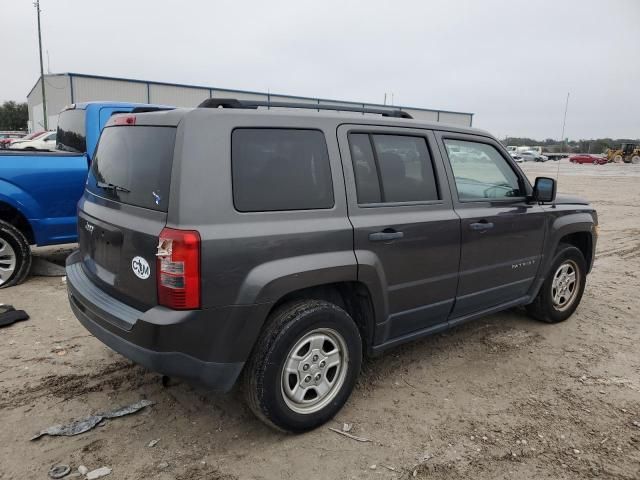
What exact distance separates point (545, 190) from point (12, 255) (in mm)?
5349

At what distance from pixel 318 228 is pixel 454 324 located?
5.11 ft

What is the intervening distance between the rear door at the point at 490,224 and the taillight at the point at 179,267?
6.47 ft

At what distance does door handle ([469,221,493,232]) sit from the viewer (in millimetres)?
3551

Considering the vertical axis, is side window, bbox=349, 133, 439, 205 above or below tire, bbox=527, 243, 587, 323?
above

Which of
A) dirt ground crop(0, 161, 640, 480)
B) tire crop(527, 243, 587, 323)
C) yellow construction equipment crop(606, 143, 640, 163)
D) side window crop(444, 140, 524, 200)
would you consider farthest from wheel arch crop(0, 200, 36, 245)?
yellow construction equipment crop(606, 143, 640, 163)

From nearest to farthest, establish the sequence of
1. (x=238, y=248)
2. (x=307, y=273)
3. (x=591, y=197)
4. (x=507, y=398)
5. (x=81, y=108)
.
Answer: (x=238, y=248) → (x=307, y=273) → (x=507, y=398) → (x=81, y=108) → (x=591, y=197)

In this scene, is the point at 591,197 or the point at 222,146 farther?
the point at 591,197

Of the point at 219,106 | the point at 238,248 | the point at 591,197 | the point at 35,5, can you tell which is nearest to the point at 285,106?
the point at 219,106

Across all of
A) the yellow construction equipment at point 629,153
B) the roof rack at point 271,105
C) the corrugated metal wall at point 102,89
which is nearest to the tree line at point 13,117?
the corrugated metal wall at point 102,89

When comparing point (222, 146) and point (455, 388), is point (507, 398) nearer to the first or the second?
point (455, 388)

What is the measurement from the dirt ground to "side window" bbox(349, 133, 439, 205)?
1364 mm

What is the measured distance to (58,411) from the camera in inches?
121

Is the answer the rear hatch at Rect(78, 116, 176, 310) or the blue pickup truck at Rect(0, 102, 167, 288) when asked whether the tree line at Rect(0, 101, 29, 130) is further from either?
the rear hatch at Rect(78, 116, 176, 310)

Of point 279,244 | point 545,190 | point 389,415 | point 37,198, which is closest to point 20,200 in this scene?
point 37,198
